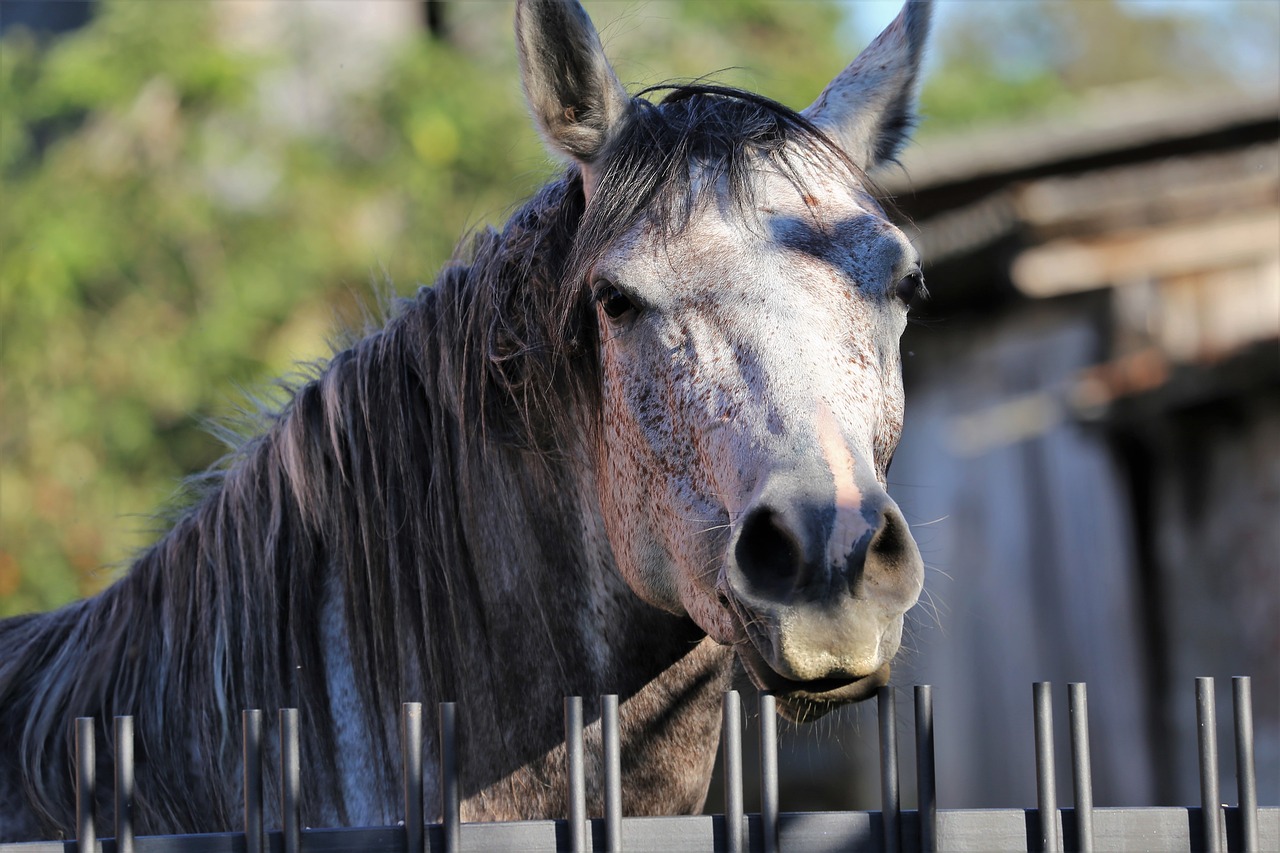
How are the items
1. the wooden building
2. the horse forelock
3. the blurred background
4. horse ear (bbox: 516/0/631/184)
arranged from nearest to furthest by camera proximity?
the horse forelock → horse ear (bbox: 516/0/631/184) → the wooden building → the blurred background

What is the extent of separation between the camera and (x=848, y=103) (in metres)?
2.83

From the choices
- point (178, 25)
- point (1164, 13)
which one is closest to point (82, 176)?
point (178, 25)

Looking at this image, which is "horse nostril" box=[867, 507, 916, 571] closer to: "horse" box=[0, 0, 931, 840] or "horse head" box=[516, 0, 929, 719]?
"horse head" box=[516, 0, 929, 719]

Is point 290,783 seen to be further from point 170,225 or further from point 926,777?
point 170,225

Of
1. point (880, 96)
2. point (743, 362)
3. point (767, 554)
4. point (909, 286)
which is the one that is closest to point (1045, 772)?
point (767, 554)

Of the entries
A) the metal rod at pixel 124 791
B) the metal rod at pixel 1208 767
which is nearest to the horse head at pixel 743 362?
the metal rod at pixel 1208 767

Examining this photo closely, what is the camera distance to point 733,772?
1.68 m

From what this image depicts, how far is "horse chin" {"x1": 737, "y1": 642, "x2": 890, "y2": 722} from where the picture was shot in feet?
6.17

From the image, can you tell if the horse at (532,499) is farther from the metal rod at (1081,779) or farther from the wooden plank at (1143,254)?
the wooden plank at (1143,254)

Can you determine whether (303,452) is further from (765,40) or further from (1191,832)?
(765,40)

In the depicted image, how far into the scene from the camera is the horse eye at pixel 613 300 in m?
2.28

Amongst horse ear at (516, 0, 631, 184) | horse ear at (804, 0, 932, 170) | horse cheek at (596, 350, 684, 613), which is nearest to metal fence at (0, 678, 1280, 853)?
horse cheek at (596, 350, 684, 613)

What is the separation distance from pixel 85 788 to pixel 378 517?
0.89 m

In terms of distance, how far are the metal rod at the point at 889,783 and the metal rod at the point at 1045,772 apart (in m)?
0.20
